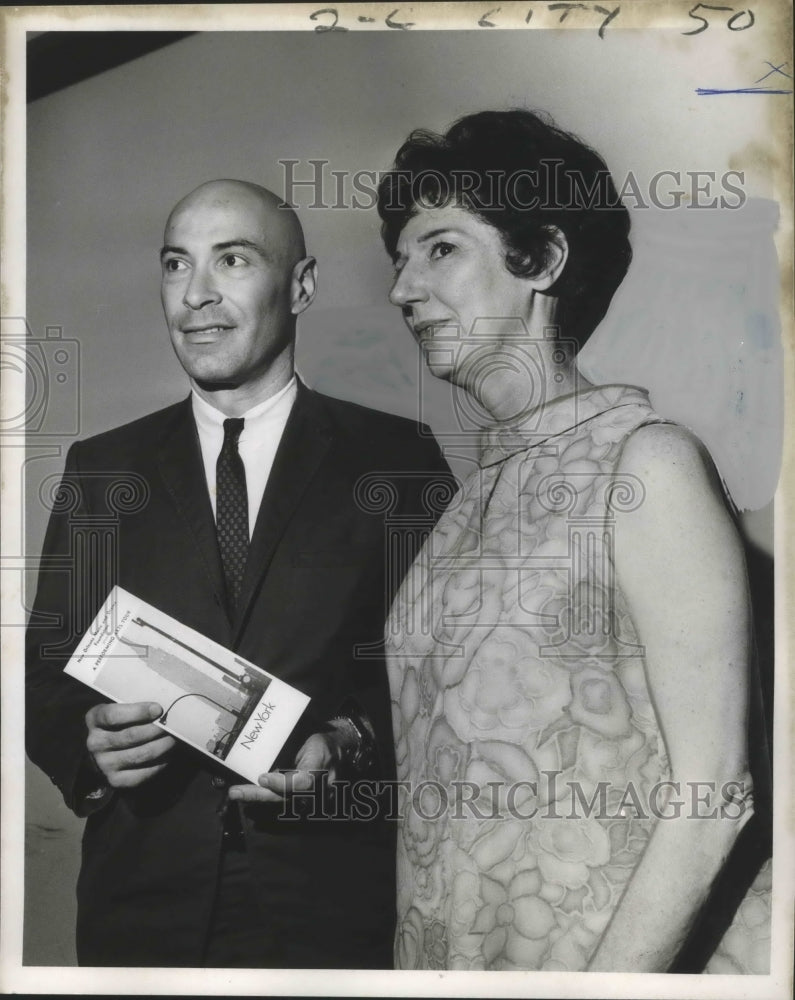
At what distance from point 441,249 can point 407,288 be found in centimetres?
9

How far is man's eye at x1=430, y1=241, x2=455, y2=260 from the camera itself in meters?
2.19

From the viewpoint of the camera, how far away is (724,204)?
7.36 feet

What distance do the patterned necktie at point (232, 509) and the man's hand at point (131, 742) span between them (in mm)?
252

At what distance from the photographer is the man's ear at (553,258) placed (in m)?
2.17

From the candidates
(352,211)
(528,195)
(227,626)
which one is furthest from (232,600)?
(528,195)

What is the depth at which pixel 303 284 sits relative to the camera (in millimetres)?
2225

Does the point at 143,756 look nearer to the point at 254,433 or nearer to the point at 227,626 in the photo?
the point at 227,626

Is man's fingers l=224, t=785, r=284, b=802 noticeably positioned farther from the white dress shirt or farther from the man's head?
the man's head

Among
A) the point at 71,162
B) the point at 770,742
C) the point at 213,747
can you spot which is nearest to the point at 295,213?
the point at 71,162

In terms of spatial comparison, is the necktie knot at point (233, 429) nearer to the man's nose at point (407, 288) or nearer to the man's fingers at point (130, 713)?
the man's nose at point (407, 288)

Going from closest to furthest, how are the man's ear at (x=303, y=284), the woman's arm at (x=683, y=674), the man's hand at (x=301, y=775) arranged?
the woman's arm at (x=683, y=674)
the man's hand at (x=301, y=775)
the man's ear at (x=303, y=284)

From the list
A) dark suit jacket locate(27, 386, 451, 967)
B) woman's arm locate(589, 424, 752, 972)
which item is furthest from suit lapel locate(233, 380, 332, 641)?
woman's arm locate(589, 424, 752, 972)

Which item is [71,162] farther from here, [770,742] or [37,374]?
[770,742]

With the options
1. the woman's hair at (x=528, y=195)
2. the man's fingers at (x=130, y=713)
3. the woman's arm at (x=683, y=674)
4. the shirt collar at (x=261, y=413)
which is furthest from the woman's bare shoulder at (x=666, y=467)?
the man's fingers at (x=130, y=713)
